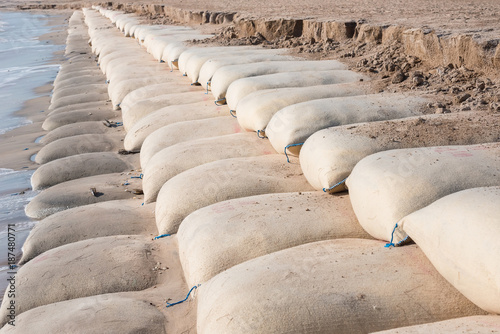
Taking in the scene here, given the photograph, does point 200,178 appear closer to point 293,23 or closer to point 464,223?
point 464,223

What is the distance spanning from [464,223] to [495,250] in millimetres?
199

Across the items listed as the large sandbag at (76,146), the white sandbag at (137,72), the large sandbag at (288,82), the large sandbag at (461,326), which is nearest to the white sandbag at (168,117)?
the large sandbag at (76,146)

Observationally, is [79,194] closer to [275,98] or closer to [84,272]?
[84,272]

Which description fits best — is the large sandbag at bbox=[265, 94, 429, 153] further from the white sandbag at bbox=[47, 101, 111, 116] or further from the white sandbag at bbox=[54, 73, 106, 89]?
the white sandbag at bbox=[54, 73, 106, 89]

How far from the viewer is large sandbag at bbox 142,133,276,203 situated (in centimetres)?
420

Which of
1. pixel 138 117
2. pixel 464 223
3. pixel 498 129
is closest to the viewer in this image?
pixel 464 223

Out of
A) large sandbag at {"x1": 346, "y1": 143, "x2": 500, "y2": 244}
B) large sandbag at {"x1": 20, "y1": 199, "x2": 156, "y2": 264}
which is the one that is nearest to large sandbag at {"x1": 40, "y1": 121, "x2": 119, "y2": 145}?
large sandbag at {"x1": 20, "y1": 199, "x2": 156, "y2": 264}

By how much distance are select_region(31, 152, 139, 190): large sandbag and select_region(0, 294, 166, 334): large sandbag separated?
2.51 meters

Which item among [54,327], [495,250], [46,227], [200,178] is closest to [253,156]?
[200,178]

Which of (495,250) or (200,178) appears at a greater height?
(495,250)

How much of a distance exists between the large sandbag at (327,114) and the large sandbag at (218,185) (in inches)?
9.2

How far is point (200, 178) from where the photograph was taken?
12.3ft

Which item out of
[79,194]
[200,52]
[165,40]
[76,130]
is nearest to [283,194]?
[79,194]

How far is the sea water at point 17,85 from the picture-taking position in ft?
14.5
